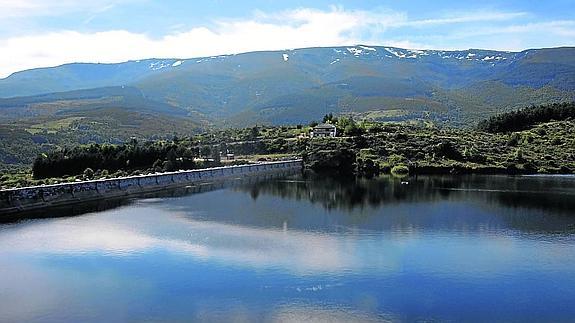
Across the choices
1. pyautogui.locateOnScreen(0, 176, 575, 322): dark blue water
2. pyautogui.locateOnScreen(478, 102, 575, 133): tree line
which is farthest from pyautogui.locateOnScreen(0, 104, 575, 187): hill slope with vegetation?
pyautogui.locateOnScreen(0, 176, 575, 322): dark blue water

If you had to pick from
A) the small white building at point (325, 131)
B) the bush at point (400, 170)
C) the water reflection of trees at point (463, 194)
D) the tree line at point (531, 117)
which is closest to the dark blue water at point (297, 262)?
the water reflection of trees at point (463, 194)

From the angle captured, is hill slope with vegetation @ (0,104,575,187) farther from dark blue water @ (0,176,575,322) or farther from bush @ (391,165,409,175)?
dark blue water @ (0,176,575,322)

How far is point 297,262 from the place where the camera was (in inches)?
1083

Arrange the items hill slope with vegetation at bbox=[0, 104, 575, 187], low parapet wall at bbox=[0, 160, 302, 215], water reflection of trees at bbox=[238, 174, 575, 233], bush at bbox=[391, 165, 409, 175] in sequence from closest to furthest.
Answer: water reflection of trees at bbox=[238, 174, 575, 233], low parapet wall at bbox=[0, 160, 302, 215], hill slope with vegetation at bbox=[0, 104, 575, 187], bush at bbox=[391, 165, 409, 175]

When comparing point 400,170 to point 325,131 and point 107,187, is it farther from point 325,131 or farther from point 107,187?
point 107,187

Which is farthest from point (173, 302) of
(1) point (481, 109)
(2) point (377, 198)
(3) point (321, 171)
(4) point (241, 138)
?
(1) point (481, 109)

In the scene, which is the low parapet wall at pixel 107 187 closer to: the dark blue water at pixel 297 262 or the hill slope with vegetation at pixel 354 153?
the hill slope with vegetation at pixel 354 153

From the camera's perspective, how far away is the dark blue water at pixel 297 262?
2150cm

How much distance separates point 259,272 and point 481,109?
177 meters

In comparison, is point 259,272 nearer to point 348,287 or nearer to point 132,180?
point 348,287

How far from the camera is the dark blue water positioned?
21.5 meters

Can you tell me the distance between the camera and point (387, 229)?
36.2 m

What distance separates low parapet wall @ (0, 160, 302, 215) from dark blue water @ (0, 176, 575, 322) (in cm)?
582

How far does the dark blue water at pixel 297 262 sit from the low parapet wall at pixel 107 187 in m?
5.82
